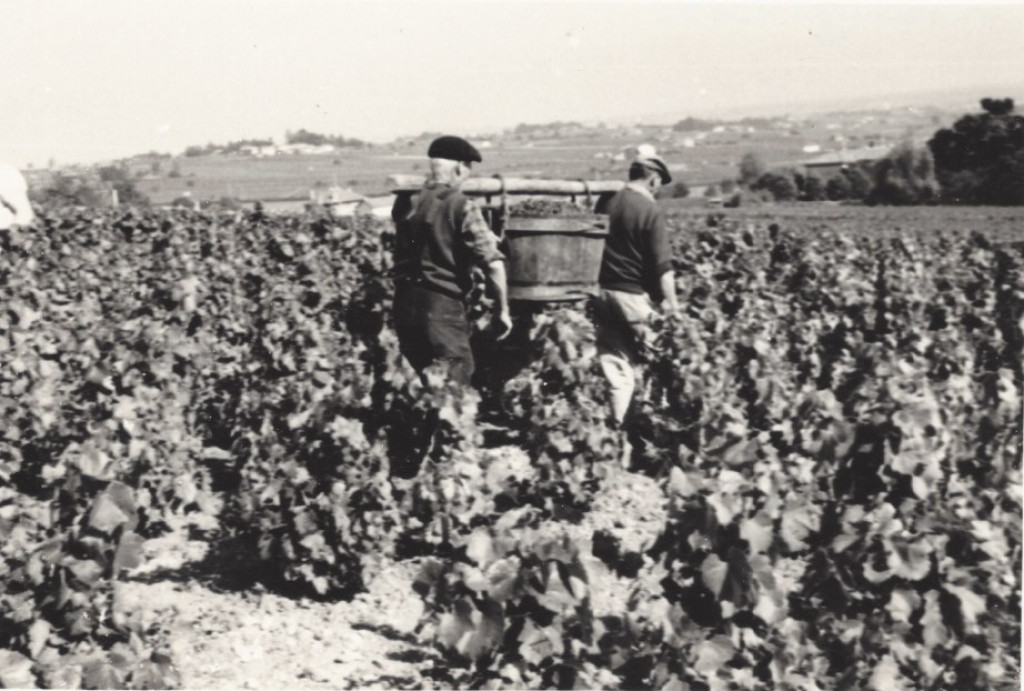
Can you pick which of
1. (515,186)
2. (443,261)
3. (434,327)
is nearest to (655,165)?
(515,186)

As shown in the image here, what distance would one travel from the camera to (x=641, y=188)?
6.21m

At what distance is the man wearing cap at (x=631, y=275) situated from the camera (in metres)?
6.12

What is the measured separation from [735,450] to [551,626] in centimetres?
81

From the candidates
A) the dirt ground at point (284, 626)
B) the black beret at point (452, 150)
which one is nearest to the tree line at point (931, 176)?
the black beret at point (452, 150)

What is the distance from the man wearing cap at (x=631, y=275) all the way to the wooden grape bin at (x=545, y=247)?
0.10 metres

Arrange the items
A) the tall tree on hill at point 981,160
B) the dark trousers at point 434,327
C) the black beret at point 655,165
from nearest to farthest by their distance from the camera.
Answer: the dark trousers at point 434,327, the black beret at point 655,165, the tall tree on hill at point 981,160

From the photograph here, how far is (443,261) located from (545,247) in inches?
47.4

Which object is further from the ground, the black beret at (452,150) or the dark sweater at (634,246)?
the black beret at (452,150)

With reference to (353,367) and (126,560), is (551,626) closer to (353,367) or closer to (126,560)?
(126,560)

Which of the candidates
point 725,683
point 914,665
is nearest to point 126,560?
point 725,683

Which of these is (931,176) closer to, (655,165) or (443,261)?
(655,165)

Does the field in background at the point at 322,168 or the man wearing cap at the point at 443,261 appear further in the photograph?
the field in background at the point at 322,168

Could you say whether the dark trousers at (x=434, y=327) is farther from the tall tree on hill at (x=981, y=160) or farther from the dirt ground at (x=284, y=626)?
the tall tree on hill at (x=981, y=160)

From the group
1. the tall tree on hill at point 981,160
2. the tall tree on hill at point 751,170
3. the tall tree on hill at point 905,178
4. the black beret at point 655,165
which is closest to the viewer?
the black beret at point 655,165
